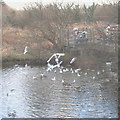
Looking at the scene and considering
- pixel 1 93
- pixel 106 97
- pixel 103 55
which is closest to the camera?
pixel 106 97

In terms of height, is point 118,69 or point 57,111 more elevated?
point 118,69

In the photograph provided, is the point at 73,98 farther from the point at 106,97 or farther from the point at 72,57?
the point at 72,57

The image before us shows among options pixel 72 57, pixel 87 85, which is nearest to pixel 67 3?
pixel 72 57

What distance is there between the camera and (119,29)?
11938 mm

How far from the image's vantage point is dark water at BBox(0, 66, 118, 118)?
7.68m

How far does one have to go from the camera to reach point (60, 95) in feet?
31.1

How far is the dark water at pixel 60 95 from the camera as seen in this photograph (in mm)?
7676

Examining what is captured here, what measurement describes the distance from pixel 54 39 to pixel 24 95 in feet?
29.6

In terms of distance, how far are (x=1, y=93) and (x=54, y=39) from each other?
884cm

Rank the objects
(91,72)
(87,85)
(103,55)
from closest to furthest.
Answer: (87,85), (91,72), (103,55)

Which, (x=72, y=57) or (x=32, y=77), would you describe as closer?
(x=32, y=77)

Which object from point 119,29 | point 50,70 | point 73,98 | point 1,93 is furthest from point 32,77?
point 119,29

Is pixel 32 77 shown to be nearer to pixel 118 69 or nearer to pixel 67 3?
pixel 118 69

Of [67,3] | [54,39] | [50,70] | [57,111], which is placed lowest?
[57,111]
